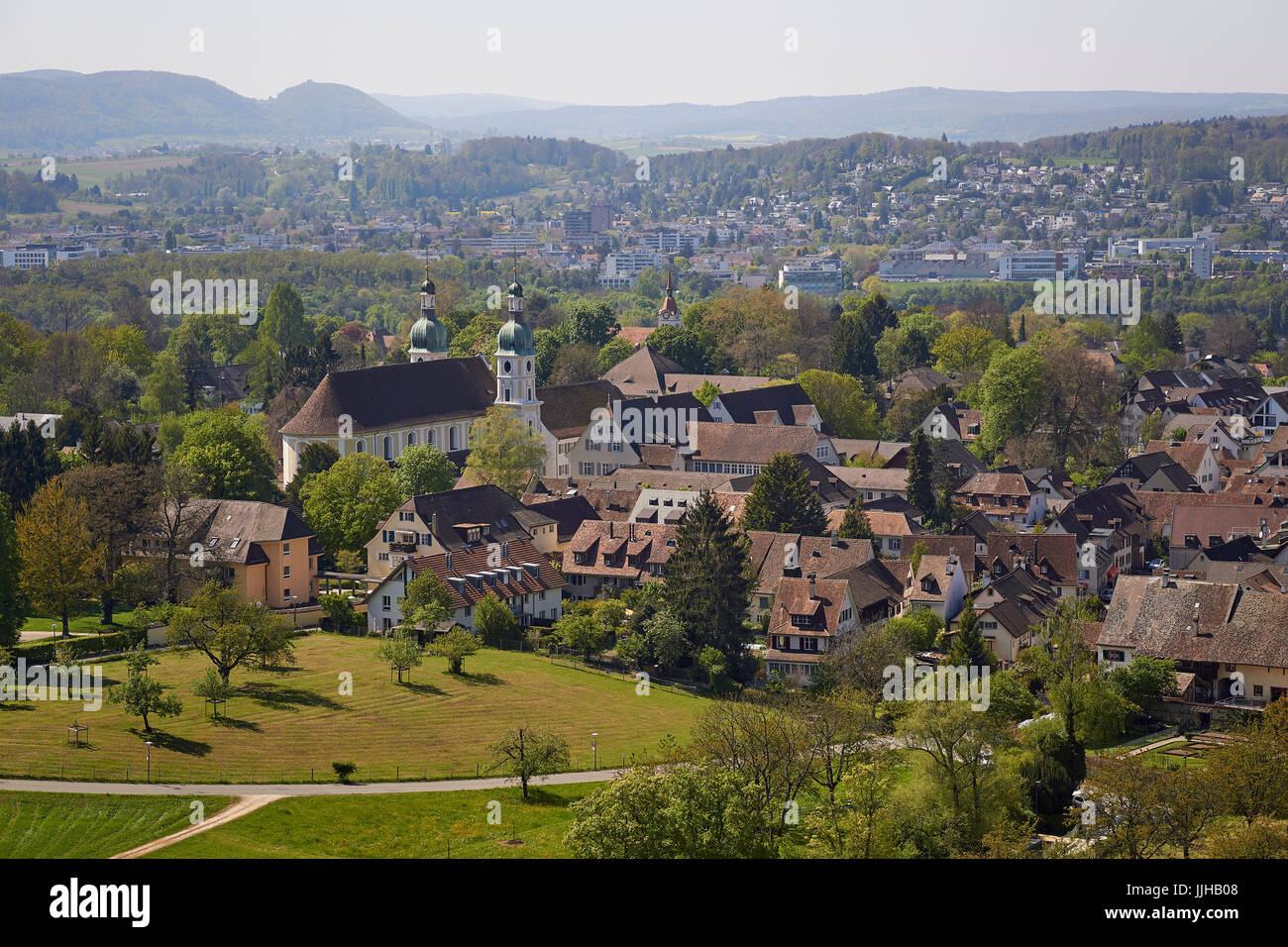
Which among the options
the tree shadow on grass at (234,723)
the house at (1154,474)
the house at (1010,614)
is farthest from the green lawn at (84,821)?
the house at (1154,474)

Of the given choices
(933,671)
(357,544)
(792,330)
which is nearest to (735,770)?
(933,671)

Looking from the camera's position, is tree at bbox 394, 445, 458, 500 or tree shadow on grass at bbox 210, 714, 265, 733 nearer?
tree shadow on grass at bbox 210, 714, 265, 733

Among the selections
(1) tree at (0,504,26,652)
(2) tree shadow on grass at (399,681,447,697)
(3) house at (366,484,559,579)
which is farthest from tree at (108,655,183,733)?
(3) house at (366,484,559,579)

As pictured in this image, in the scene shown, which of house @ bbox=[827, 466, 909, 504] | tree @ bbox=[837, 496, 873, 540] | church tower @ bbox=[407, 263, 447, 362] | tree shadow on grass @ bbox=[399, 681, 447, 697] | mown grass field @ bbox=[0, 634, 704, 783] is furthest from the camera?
church tower @ bbox=[407, 263, 447, 362]

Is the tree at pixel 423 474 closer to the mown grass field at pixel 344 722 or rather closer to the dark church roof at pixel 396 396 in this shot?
the dark church roof at pixel 396 396

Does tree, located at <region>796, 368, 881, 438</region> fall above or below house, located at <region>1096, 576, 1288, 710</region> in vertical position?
above

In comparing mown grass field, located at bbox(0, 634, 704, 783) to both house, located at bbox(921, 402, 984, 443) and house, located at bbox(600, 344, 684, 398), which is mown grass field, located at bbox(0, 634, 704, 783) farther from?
house, located at bbox(600, 344, 684, 398)

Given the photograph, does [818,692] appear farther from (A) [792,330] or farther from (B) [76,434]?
(A) [792,330]

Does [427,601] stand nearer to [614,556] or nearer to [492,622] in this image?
[492,622]
